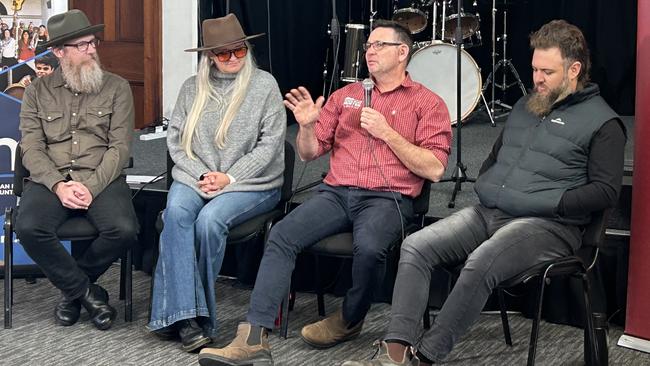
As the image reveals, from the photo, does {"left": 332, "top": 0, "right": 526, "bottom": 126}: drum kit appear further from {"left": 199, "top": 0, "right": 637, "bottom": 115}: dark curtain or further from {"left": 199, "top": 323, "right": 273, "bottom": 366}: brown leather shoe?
{"left": 199, "top": 323, "right": 273, "bottom": 366}: brown leather shoe

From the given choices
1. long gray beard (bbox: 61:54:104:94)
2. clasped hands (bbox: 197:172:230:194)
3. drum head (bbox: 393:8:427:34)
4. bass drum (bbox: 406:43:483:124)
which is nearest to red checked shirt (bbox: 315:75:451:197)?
clasped hands (bbox: 197:172:230:194)

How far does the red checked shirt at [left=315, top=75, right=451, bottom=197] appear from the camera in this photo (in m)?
3.76

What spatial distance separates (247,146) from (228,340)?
77cm

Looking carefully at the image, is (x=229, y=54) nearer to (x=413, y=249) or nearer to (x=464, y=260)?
(x=413, y=249)

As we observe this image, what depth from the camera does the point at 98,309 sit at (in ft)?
13.2

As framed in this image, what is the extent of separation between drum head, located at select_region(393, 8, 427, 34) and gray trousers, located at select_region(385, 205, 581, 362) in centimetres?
360

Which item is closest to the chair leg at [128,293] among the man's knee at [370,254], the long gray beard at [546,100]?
the man's knee at [370,254]

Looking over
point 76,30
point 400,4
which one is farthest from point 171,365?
point 400,4

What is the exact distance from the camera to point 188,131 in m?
4.05

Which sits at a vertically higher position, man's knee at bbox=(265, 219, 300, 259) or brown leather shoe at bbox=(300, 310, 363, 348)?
man's knee at bbox=(265, 219, 300, 259)

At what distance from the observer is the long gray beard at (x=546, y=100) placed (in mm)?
3472

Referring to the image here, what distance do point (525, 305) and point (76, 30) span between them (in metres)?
2.18

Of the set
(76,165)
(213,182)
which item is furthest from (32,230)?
(213,182)

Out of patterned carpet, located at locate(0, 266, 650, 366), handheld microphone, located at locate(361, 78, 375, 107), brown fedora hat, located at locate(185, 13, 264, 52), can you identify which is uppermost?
brown fedora hat, located at locate(185, 13, 264, 52)
